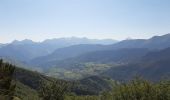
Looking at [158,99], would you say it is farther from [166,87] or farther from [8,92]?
[8,92]

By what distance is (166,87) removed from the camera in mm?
75188

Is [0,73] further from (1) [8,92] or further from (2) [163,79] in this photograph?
(2) [163,79]

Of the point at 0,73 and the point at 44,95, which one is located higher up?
the point at 0,73

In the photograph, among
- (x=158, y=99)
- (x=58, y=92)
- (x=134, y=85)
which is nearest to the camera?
(x=158, y=99)

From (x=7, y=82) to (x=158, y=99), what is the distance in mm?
38693

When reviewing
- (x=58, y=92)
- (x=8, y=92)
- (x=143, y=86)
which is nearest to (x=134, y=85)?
(x=143, y=86)

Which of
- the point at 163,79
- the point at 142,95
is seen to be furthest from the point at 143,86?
the point at 163,79

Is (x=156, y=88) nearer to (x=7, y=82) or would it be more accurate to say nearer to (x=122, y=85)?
(x=122, y=85)

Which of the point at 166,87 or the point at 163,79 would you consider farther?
the point at 163,79

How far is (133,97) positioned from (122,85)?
9.55 m

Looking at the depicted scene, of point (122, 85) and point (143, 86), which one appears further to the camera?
point (122, 85)

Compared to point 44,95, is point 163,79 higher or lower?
higher

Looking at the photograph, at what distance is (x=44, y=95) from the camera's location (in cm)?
8344

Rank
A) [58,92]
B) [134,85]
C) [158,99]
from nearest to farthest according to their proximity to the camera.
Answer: [158,99], [134,85], [58,92]
